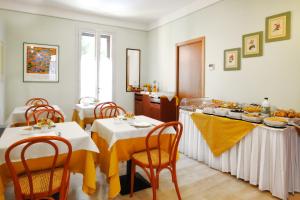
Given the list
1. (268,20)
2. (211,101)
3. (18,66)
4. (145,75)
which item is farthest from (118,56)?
(268,20)

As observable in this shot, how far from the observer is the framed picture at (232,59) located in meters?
3.47

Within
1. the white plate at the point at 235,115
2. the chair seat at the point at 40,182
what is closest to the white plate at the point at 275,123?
the white plate at the point at 235,115

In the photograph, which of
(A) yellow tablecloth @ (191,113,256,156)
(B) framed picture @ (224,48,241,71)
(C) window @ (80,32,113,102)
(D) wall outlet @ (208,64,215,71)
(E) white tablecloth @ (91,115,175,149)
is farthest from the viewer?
(C) window @ (80,32,113,102)

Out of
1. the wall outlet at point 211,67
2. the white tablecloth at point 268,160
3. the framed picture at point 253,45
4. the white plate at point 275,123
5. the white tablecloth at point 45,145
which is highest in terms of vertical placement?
the framed picture at point 253,45

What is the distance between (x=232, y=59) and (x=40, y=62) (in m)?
4.21

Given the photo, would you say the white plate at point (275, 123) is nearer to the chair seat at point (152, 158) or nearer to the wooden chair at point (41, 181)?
the chair seat at point (152, 158)

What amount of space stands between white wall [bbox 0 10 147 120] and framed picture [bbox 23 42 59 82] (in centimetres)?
10

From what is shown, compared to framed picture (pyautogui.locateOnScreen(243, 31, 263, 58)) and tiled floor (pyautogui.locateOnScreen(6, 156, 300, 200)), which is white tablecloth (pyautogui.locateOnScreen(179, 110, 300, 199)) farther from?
framed picture (pyautogui.locateOnScreen(243, 31, 263, 58))

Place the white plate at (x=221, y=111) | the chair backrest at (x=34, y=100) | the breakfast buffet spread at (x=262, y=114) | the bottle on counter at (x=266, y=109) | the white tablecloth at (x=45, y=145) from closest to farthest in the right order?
the white tablecloth at (x=45, y=145), the breakfast buffet spread at (x=262, y=114), the bottle on counter at (x=266, y=109), the white plate at (x=221, y=111), the chair backrest at (x=34, y=100)

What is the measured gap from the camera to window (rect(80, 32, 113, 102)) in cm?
546

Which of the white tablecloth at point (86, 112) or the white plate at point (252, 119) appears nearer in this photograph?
the white plate at point (252, 119)

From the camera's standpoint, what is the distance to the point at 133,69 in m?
6.13

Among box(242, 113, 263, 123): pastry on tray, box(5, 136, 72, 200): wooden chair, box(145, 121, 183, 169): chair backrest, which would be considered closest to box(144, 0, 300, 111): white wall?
box(242, 113, 263, 123): pastry on tray

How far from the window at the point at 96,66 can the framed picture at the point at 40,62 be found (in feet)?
2.11
